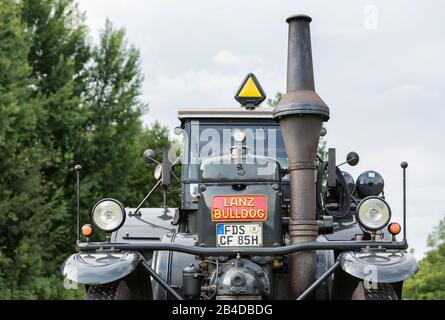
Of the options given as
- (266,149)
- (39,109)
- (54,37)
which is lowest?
(266,149)

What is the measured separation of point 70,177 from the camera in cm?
3312

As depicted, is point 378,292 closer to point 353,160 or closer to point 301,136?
point 301,136

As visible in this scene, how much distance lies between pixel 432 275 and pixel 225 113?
126 ft

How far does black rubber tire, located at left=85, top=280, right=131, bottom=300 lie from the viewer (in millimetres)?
7895

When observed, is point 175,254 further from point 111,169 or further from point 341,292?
point 111,169

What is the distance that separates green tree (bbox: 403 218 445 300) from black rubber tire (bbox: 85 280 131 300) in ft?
125

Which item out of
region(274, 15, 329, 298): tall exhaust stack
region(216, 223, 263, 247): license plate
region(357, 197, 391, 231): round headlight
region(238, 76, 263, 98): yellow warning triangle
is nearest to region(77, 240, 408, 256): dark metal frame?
region(357, 197, 391, 231): round headlight

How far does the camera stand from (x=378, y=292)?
7797mm

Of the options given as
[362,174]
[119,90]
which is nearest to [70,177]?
[119,90]

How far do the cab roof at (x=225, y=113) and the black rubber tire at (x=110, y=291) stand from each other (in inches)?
114

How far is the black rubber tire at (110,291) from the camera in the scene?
7.90 meters

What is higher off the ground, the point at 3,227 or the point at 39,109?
the point at 39,109

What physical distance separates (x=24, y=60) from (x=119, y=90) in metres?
7.29

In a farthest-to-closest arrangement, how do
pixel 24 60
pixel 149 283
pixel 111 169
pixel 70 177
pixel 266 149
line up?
pixel 111 169 < pixel 70 177 < pixel 24 60 < pixel 266 149 < pixel 149 283
